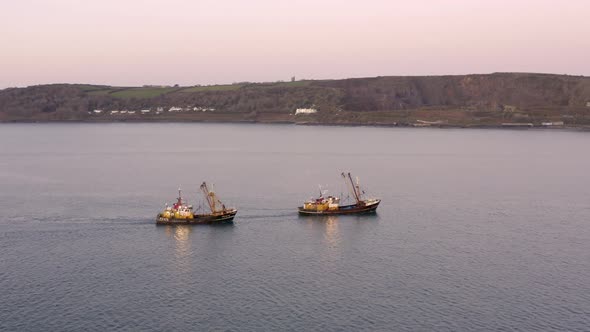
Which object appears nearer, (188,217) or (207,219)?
(188,217)

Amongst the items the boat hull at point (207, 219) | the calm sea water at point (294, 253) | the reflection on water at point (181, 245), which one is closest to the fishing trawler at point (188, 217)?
the boat hull at point (207, 219)

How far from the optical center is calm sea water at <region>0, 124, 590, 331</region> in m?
51.3

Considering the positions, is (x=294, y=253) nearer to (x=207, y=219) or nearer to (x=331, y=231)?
(x=331, y=231)

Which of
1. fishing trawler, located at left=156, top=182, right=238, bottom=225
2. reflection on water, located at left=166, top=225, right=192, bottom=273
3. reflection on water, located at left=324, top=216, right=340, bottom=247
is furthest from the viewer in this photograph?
fishing trawler, located at left=156, top=182, right=238, bottom=225

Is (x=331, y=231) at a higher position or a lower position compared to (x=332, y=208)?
lower

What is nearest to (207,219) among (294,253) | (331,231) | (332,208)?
(331,231)

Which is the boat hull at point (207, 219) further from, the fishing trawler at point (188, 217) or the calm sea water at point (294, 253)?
the calm sea water at point (294, 253)

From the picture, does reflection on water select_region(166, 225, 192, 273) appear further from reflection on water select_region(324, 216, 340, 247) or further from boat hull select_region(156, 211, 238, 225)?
reflection on water select_region(324, 216, 340, 247)

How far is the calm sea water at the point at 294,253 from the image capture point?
51.3 meters

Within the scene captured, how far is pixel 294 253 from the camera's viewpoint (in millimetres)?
66875

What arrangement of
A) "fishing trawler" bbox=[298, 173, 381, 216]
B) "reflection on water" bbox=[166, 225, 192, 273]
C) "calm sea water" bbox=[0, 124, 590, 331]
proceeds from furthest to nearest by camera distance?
"fishing trawler" bbox=[298, 173, 381, 216], "reflection on water" bbox=[166, 225, 192, 273], "calm sea water" bbox=[0, 124, 590, 331]

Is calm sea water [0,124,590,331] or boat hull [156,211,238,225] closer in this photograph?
calm sea water [0,124,590,331]

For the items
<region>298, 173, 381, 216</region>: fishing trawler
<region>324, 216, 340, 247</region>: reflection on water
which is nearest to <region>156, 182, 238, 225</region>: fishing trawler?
<region>298, 173, 381, 216</region>: fishing trawler

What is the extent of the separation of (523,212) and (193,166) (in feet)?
218
